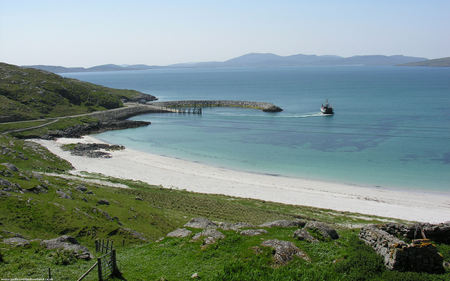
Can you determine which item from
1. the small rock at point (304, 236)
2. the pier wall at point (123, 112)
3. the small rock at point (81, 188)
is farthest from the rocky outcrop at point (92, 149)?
the small rock at point (304, 236)

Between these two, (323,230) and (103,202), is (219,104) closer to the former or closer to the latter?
(103,202)

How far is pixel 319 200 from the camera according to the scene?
144ft

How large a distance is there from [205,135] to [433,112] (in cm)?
8051

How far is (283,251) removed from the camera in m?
17.2

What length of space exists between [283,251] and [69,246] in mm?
12109

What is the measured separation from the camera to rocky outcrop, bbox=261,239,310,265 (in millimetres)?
16688

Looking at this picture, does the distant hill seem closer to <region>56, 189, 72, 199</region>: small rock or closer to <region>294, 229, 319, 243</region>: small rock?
<region>56, 189, 72, 199</region>: small rock

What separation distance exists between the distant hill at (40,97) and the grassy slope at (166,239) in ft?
222

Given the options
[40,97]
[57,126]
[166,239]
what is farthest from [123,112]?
[166,239]

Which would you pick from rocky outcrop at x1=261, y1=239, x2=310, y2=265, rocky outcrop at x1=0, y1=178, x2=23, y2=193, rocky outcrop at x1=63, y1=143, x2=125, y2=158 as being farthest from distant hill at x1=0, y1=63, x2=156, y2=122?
rocky outcrop at x1=261, y1=239, x2=310, y2=265

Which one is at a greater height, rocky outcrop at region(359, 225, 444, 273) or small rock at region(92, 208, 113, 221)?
rocky outcrop at region(359, 225, 444, 273)

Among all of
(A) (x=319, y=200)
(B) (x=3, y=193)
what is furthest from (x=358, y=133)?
(B) (x=3, y=193)

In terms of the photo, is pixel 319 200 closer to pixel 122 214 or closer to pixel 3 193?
pixel 122 214

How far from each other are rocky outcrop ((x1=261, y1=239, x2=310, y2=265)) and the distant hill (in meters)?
90.0
